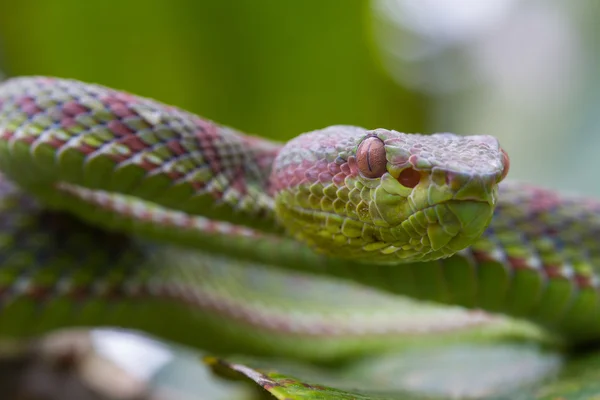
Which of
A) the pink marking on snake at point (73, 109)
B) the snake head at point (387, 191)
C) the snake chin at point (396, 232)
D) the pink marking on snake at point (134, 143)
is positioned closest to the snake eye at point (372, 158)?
the snake head at point (387, 191)

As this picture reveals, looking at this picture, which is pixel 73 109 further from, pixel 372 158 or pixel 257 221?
pixel 372 158

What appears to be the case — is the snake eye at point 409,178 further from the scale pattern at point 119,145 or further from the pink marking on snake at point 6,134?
the pink marking on snake at point 6,134

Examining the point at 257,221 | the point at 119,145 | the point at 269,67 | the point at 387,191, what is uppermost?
the point at 387,191

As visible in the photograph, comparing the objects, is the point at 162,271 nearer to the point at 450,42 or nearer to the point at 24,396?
the point at 24,396

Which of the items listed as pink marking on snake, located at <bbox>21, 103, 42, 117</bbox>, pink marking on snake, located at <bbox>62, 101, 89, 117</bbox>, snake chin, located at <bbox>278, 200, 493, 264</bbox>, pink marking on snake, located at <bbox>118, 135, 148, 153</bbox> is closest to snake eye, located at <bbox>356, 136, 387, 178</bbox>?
snake chin, located at <bbox>278, 200, 493, 264</bbox>

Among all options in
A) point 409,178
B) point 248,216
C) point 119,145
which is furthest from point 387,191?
point 119,145

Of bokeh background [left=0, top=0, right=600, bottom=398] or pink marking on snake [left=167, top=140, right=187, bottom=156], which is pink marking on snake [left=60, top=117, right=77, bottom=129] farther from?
bokeh background [left=0, top=0, right=600, bottom=398]

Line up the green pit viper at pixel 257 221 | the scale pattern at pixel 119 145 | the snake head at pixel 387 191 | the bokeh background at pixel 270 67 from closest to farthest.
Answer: the snake head at pixel 387 191 < the green pit viper at pixel 257 221 < the scale pattern at pixel 119 145 < the bokeh background at pixel 270 67

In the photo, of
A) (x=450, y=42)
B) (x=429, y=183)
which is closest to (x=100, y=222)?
(x=429, y=183)
